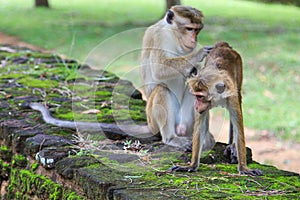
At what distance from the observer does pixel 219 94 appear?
144 inches

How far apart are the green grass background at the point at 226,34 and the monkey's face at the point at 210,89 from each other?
1095 mm

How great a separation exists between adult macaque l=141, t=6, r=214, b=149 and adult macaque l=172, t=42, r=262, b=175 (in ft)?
1.73

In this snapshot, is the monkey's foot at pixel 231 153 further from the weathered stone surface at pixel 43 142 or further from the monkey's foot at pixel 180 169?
the weathered stone surface at pixel 43 142

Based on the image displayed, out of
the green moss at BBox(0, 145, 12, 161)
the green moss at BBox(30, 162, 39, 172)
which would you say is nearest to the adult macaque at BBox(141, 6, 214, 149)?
the green moss at BBox(30, 162, 39, 172)

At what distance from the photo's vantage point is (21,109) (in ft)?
17.5

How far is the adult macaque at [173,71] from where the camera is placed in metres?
4.66

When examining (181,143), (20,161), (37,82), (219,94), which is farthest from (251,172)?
(37,82)

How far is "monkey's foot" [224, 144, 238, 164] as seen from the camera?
4.15m

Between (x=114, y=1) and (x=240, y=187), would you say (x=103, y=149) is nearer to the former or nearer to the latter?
(x=240, y=187)

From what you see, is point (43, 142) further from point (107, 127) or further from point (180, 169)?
point (180, 169)

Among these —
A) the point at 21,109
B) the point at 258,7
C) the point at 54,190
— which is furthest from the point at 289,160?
the point at 258,7

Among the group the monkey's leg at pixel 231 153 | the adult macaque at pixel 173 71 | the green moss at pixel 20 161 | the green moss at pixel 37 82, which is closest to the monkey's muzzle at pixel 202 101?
the monkey's leg at pixel 231 153

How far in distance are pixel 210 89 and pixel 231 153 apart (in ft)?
2.54

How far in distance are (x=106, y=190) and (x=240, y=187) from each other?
78 centimetres
